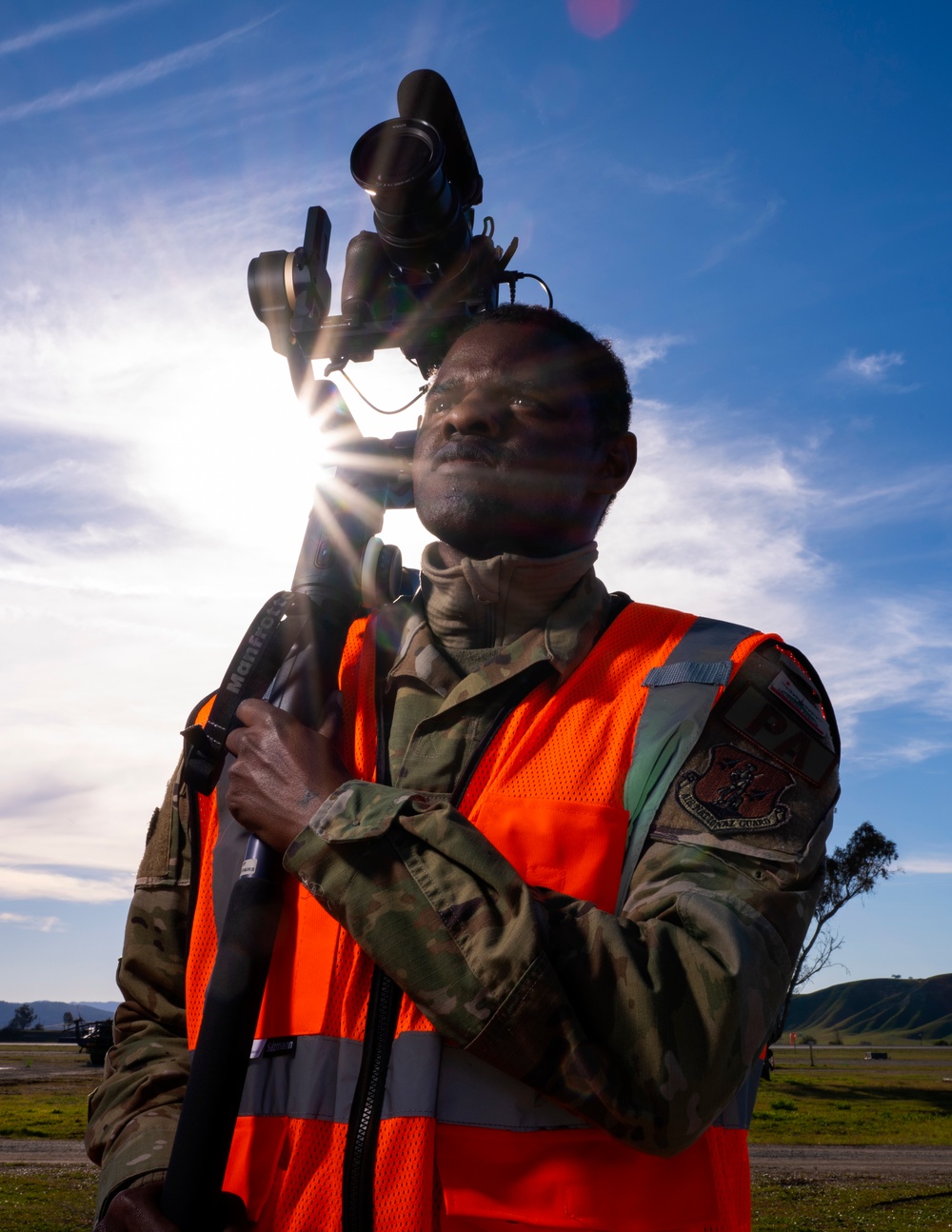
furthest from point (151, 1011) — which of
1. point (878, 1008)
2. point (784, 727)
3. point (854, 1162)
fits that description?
point (878, 1008)

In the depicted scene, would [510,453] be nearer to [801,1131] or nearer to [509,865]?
[509,865]

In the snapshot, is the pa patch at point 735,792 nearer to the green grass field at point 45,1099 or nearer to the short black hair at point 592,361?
the short black hair at point 592,361

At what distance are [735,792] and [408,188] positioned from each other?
7.23 feet

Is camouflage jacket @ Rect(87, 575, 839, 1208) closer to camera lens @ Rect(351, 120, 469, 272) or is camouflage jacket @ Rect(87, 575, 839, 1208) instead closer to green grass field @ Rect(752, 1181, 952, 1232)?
camera lens @ Rect(351, 120, 469, 272)

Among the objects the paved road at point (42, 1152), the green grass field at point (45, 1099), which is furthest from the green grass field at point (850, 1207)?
the paved road at point (42, 1152)

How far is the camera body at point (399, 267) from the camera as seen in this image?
3.24 m

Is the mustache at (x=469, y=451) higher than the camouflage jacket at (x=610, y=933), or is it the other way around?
the mustache at (x=469, y=451)

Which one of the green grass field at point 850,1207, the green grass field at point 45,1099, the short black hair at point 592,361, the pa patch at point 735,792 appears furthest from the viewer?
the green grass field at point 45,1099

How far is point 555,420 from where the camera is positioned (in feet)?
9.42

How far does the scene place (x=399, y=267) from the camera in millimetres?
3449

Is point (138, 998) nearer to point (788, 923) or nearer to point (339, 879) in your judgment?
point (339, 879)

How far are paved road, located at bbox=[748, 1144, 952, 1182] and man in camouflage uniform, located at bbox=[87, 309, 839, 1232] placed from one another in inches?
419

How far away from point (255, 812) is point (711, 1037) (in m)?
0.91

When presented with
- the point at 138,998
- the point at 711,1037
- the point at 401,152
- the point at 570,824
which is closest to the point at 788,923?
the point at 711,1037
